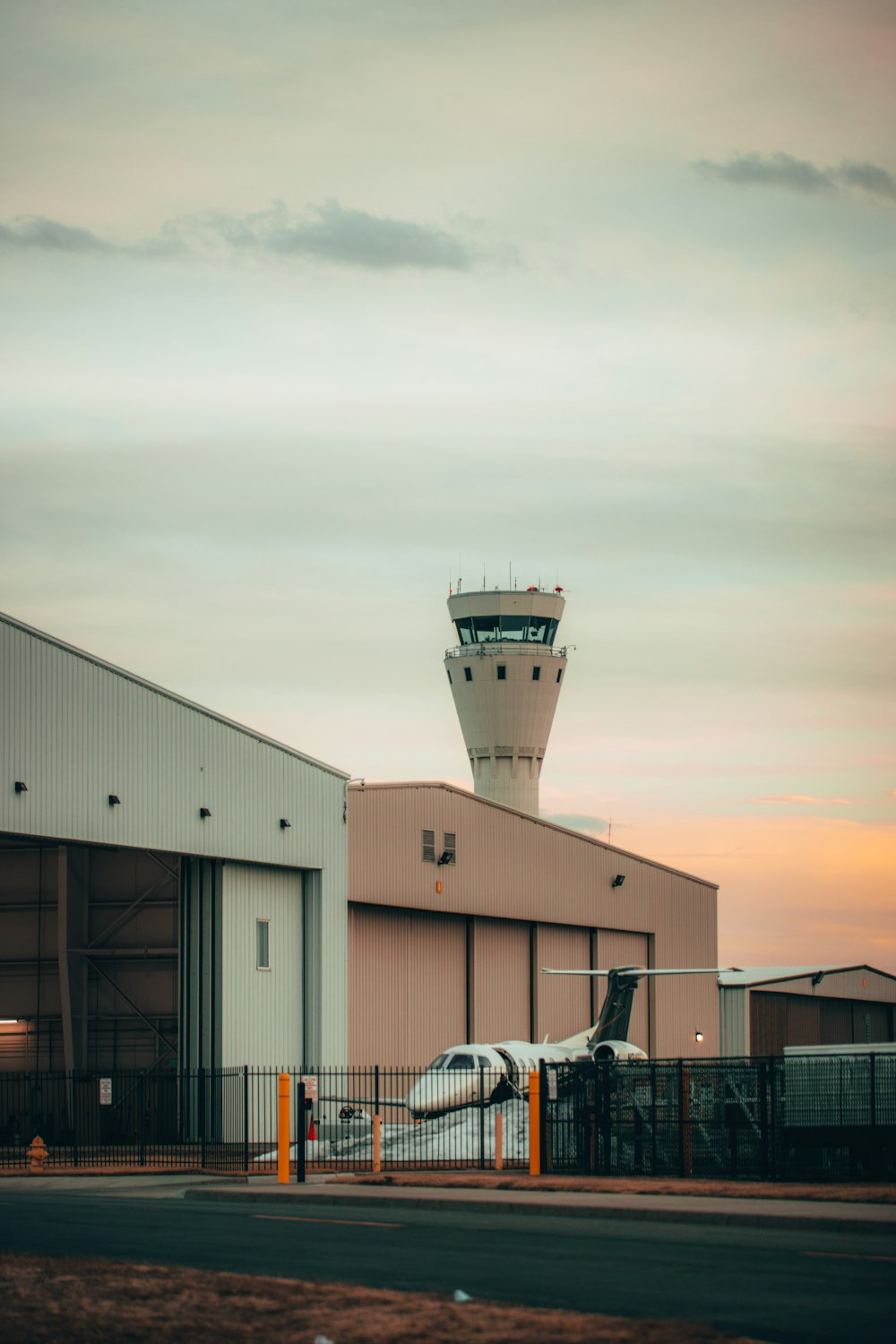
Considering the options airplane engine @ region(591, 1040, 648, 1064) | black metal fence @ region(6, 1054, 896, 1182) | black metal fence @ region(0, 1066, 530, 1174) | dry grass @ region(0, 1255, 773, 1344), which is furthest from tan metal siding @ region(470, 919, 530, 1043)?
dry grass @ region(0, 1255, 773, 1344)

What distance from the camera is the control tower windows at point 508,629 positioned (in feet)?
298

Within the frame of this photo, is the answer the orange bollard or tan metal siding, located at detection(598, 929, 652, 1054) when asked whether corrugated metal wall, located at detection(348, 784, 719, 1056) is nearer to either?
tan metal siding, located at detection(598, 929, 652, 1054)

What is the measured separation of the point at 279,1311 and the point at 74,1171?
903 inches

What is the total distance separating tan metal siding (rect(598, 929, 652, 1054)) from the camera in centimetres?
6338

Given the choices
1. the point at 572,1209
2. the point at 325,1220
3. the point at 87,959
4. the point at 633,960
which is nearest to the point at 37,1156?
the point at 87,959

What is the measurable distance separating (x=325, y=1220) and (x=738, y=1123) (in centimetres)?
918

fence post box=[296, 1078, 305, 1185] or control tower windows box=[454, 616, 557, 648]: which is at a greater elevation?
control tower windows box=[454, 616, 557, 648]

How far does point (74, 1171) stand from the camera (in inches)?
1346

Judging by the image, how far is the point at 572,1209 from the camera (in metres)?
22.5

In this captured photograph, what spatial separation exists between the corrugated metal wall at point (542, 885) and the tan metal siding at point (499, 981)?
0.71 meters

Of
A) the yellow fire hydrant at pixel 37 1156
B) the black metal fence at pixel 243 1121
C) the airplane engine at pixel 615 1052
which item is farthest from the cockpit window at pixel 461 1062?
the yellow fire hydrant at pixel 37 1156

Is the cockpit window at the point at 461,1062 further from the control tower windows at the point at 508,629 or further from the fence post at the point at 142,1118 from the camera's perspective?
the control tower windows at the point at 508,629

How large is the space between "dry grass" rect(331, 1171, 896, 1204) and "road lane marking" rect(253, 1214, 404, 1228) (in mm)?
4853

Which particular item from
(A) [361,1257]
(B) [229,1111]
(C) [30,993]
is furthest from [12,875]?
(A) [361,1257]
